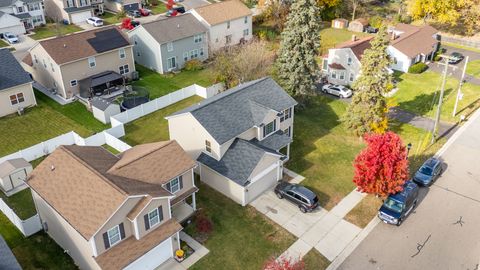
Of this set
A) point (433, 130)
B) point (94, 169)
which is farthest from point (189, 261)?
point (433, 130)

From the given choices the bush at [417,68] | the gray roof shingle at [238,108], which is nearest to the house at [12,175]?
the gray roof shingle at [238,108]

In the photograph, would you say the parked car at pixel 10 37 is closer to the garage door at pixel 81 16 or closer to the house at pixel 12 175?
the garage door at pixel 81 16

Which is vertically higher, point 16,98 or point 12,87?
point 12,87

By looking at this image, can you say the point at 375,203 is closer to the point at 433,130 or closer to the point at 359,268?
the point at 359,268

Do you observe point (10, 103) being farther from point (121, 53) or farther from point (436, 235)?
point (436, 235)

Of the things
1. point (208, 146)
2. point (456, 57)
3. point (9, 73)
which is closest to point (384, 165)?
point (208, 146)

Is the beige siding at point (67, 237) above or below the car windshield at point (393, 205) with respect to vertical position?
above
